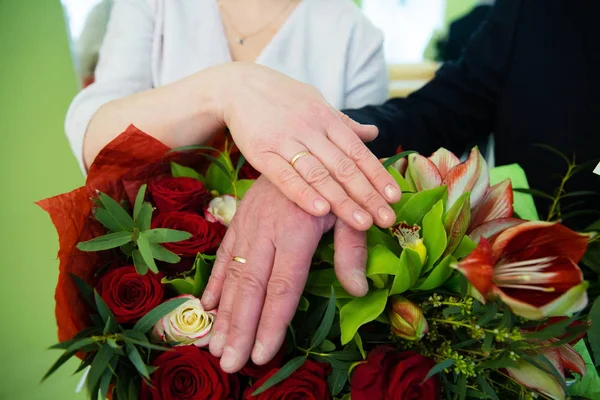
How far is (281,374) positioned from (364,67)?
731 mm

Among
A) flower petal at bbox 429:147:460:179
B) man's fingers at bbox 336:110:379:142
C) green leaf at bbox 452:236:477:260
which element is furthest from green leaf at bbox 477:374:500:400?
man's fingers at bbox 336:110:379:142

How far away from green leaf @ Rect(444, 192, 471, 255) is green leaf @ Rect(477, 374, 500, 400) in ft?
0.36

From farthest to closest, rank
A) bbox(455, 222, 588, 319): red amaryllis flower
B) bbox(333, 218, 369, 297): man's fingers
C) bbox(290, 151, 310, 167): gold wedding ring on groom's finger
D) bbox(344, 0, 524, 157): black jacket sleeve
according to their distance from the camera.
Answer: bbox(344, 0, 524, 157): black jacket sleeve
bbox(290, 151, 310, 167): gold wedding ring on groom's finger
bbox(333, 218, 369, 297): man's fingers
bbox(455, 222, 588, 319): red amaryllis flower

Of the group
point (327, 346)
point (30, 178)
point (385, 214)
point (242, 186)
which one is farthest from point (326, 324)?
point (30, 178)

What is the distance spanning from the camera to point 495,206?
48 cm

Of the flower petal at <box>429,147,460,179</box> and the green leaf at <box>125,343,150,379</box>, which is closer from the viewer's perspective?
the green leaf at <box>125,343,150,379</box>

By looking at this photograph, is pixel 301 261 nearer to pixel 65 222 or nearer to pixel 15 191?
pixel 65 222

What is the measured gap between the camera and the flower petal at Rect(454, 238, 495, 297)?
319 mm

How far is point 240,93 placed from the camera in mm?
590

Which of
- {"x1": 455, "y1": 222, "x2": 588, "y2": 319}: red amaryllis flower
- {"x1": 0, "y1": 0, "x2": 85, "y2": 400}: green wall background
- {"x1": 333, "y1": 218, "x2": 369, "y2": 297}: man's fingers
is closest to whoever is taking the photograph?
{"x1": 455, "y1": 222, "x2": 588, "y2": 319}: red amaryllis flower

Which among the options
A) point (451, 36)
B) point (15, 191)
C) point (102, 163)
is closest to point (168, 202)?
point (102, 163)

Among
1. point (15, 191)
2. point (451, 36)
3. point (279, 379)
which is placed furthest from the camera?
point (451, 36)

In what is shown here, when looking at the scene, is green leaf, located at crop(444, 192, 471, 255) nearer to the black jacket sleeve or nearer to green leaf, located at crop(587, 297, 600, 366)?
green leaf, located at crop(587, 297, 600, 366)

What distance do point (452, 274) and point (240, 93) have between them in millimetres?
338
